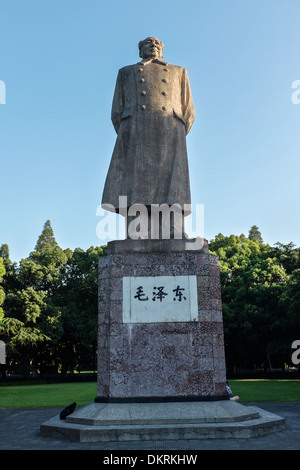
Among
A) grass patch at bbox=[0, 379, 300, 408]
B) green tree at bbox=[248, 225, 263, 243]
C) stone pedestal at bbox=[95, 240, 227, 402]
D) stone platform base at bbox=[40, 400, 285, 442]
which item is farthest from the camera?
green tree at bbox=[248, 225, 263, 243]

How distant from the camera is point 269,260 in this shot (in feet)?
93.3

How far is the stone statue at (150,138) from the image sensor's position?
7348 mm

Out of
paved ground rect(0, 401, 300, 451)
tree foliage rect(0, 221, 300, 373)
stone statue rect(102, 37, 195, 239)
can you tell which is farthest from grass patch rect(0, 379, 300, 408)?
stone statue rect(102, 37, 195, 239)

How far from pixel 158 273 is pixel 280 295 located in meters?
21.9

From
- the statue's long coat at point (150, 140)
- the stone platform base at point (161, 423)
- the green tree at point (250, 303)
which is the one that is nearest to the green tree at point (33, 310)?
the green tree at point (250, 303)

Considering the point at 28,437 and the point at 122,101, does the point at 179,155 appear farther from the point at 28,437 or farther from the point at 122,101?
the point at 28,437

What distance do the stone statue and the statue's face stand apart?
16 cm

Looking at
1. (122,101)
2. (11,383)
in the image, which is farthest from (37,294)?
(122,101)

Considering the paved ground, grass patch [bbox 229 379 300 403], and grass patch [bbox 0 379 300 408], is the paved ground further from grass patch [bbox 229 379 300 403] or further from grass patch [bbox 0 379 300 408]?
grass patch [bbox 229 379 300 403]

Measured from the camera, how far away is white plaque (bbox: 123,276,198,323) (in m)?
6.40

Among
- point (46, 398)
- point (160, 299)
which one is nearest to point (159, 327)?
Answer: point (160, 299)

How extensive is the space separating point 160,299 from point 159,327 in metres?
0.42

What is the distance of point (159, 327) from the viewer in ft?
20.9

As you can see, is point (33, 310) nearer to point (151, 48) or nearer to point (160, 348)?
point (151, 48)
